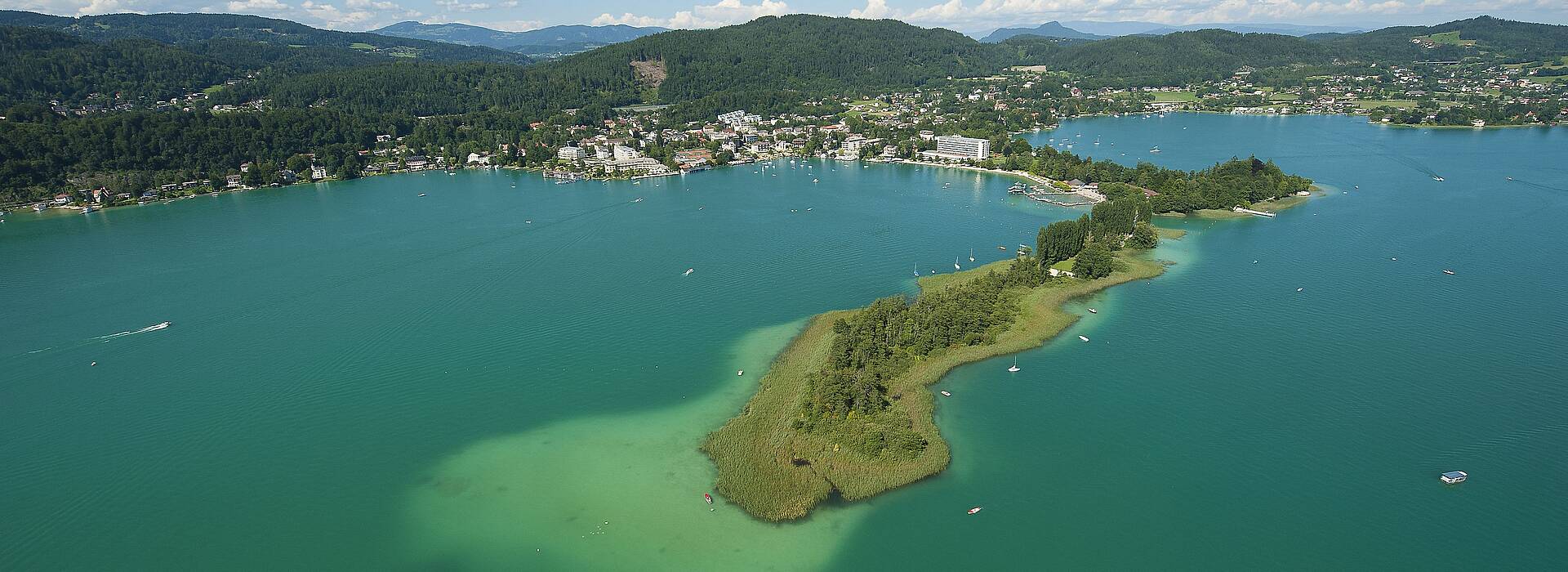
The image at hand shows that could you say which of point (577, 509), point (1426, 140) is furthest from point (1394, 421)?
point (1426, 140)

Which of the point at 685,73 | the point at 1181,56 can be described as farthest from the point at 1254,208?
the point at 1181,56

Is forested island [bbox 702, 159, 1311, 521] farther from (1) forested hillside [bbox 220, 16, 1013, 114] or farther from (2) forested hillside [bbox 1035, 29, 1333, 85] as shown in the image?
(2) forested hillside [bbox 1035, 29, 1333, 85]

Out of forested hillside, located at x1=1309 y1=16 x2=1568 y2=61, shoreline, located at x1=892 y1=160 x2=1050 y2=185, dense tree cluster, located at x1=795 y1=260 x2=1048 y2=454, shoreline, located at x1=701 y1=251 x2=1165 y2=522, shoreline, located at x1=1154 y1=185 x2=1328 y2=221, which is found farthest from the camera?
forested hillside, located at x1=1309 y1=16 x2=1568 y2=61

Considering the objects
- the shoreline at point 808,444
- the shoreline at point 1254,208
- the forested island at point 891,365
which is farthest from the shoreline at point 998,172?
the shoreline at point 808,444

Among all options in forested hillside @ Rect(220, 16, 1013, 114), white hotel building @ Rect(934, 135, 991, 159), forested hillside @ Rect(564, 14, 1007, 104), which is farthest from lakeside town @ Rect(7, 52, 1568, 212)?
forested hillside @ Rect(564, 14, 1007, 104)

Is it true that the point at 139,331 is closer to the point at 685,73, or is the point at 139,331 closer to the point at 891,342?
the point at 891,342
